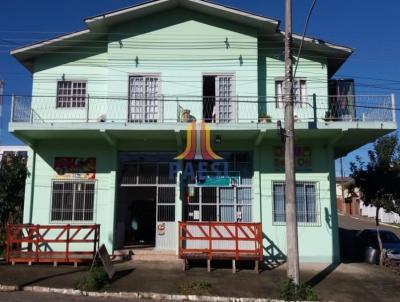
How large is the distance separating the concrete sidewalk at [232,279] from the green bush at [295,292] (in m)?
0.31

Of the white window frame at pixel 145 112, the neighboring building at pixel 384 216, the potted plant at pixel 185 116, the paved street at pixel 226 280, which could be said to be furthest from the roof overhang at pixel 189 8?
the neighboring building at pixel 384 216

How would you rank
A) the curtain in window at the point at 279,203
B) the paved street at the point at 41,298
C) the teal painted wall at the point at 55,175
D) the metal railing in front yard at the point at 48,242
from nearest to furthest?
the paved street at the point at 41,298 → the metal railing in front yard at the point at 48,242 → the curtain in window at the point at 279,203 → the teal painted wall at the point at 55,175

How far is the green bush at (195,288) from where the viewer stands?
11453mm

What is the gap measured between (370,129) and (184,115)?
21.5 ft

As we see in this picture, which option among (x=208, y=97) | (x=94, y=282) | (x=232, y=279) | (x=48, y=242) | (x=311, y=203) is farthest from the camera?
(x=311, y=203)

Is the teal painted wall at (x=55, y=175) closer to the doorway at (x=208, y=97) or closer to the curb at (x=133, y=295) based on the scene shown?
the doorway at (x=208, y=97)

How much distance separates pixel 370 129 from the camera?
596 inches

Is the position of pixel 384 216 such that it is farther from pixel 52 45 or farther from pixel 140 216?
pixel 52 45

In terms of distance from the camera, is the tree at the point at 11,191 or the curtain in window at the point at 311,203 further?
the tree at the point at 11,191

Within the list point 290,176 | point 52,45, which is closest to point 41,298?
point 290,176

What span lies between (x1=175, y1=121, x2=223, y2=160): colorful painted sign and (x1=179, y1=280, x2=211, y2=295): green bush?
471 centimetres

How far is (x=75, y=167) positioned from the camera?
16.5 meters

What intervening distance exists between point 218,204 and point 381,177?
20.3 feet

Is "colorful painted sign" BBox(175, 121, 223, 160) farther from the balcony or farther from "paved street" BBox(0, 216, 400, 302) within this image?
"paved street" BBox(0, 216, 400, 302)
